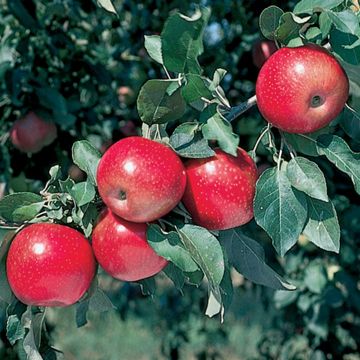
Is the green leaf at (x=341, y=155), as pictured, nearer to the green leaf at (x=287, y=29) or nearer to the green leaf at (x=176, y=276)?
the green leaf at (x=287, y=29)

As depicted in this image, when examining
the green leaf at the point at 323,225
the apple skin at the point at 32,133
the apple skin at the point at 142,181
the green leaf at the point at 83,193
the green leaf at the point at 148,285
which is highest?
the apple skin at the point at 142,181

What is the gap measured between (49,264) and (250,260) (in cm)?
27

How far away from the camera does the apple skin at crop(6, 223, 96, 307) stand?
0.97 meters

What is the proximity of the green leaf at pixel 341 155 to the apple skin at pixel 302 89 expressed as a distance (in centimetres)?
5

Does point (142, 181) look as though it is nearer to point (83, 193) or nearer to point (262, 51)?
point (83, 193)

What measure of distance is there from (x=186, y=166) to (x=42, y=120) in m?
1.09

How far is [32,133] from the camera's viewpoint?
199 centimetres

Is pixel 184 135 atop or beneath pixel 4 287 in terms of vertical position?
atop

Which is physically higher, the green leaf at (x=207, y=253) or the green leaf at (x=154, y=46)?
the green leaf at (x=154, y=46)

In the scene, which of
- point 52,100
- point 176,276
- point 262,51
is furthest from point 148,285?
point 262,51

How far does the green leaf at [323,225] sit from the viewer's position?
973mm

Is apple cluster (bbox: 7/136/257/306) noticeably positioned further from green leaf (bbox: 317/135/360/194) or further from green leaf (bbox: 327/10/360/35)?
green leaf (bbox: 327/10/360/35)

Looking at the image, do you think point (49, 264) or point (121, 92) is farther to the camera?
point (121, 92)

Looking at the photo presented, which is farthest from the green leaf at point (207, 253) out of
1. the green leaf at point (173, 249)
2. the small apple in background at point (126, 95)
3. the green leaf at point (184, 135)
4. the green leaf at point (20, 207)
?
the small apple in background at point (126, 95)
